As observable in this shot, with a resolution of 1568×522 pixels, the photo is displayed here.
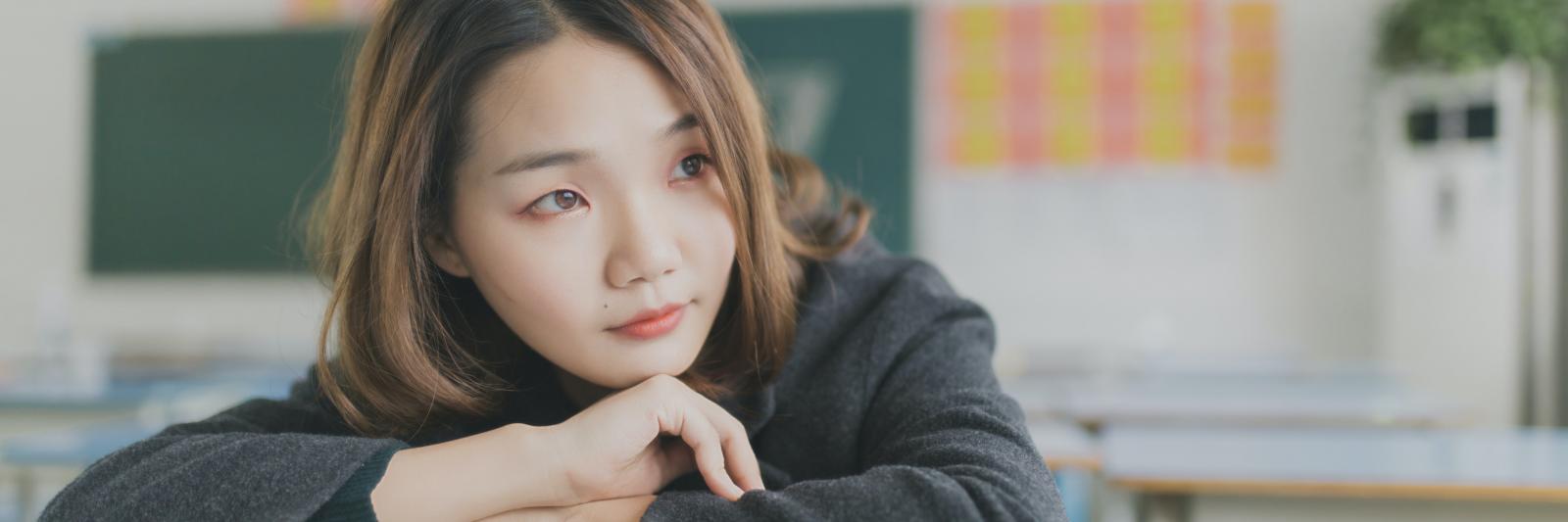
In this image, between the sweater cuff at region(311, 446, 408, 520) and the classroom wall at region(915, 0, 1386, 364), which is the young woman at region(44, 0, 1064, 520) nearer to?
the sweater cuff at region(311, 446, 408, 520)

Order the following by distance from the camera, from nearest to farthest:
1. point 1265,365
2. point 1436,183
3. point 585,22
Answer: point 585,22
point 1265,365
point 1436,183

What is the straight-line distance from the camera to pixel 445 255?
94cm

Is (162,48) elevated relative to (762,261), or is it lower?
elevated

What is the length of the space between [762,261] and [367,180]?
31 cm

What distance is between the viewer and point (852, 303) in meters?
1.06

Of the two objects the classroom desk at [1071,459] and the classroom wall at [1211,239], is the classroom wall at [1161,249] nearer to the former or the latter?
the classroom wall at [1211,239]

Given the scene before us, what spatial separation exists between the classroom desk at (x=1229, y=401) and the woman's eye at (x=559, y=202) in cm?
199

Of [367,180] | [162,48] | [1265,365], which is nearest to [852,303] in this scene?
[367,180]

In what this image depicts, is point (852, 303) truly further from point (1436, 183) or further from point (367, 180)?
point (1436, 183)

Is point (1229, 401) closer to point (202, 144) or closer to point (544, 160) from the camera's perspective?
point (544, 160)

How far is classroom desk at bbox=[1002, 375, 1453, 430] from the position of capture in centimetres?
265

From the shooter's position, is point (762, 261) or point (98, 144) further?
point (98, 144)

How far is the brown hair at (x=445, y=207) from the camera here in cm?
87

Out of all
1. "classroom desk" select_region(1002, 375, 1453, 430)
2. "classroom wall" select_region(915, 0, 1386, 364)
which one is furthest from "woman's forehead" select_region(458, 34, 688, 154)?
"classroom wall" select_region(915, 0, 1386, 364)
